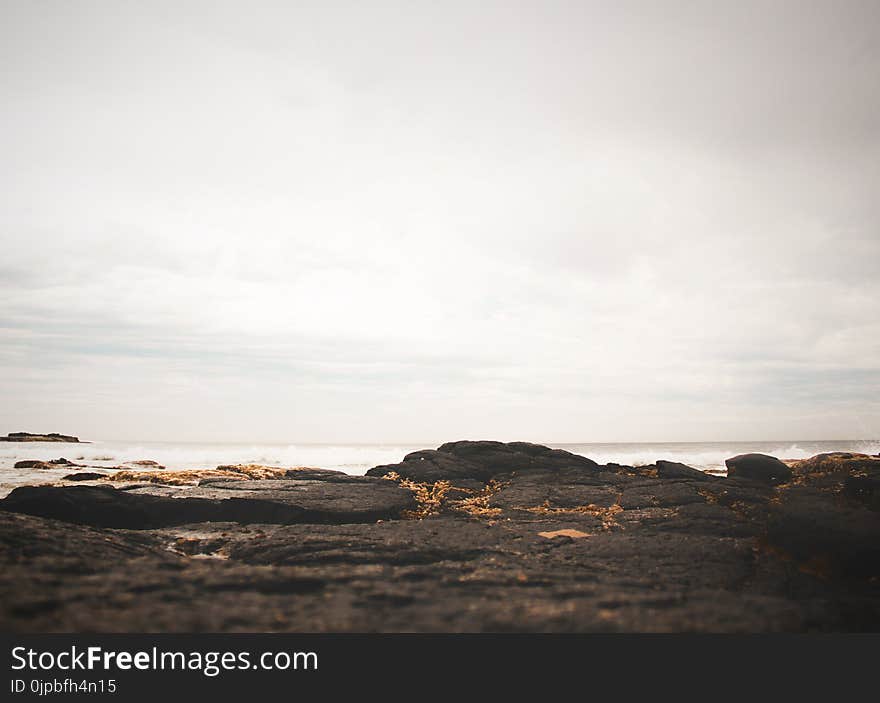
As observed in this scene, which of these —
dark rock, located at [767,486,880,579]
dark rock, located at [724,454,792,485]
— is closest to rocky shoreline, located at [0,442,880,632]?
dark rock, located at [767,486,880,579]

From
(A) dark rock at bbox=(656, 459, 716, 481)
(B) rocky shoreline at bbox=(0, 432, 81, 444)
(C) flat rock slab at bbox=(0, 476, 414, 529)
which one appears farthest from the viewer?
A: (B) rocky shoreline at bbox=(0, 432, 81, 444)

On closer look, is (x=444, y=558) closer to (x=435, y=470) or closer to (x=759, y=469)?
(x=435, y=470)

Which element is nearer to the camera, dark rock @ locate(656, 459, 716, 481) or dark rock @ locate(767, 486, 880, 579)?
dark rock @ locate(767, 486, 880, 579)

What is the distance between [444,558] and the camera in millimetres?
7293

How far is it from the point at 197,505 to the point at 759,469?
918 inches

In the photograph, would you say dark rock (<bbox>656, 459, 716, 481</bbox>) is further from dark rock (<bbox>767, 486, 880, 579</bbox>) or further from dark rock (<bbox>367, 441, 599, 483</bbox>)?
dark rock (<bbox>767, 486, 880, 579</bbox>)

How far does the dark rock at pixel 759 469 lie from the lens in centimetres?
1970

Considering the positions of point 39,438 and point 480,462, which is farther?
point 39,438

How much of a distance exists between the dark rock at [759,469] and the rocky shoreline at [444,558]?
3.02 m

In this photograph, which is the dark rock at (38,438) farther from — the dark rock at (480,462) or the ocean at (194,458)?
the dark rock at (480,462)

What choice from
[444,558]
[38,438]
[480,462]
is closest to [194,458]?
[38,438]

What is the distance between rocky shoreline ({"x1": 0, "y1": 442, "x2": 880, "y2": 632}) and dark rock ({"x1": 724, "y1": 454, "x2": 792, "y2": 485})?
3.02m

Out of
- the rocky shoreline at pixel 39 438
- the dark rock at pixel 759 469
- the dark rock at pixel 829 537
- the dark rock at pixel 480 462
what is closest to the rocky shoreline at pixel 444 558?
the dark rock at pixel 829 537

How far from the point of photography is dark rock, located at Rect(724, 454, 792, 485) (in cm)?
1970
